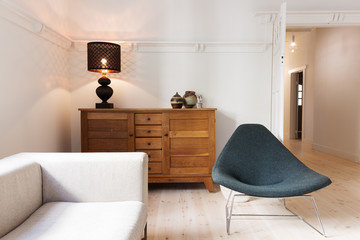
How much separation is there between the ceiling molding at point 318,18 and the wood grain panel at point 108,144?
7.27 ft

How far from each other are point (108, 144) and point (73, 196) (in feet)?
4.24

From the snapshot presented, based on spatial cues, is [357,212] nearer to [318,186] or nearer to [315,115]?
[318,186]

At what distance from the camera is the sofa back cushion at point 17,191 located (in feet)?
3.84

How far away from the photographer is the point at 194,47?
3.18m

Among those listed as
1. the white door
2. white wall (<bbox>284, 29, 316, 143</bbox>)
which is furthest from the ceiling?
white wall (<bbox>284, 29, 316, 143</bbox>)

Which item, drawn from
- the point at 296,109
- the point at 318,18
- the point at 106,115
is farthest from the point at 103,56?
the point at 296,109

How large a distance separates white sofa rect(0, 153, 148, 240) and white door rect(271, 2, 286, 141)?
1.74m

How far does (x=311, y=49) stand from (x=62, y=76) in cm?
538

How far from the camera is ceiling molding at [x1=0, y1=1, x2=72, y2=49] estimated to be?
199 centimetres

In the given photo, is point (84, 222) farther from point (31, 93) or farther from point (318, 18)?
point (318, 18)

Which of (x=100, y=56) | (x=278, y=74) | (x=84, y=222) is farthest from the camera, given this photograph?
(x=278, y=74)

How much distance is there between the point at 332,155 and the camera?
486 centimetres

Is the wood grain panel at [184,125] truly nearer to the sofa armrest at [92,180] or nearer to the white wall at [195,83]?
the white wall at [195,83]

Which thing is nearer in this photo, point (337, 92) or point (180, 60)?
point (180, 60)
